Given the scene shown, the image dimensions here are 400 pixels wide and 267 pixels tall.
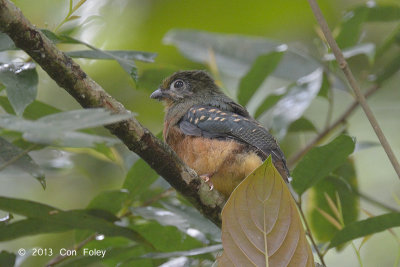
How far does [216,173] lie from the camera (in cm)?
352

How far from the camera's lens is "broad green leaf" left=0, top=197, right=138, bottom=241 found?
110 inches

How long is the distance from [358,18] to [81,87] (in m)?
2.54

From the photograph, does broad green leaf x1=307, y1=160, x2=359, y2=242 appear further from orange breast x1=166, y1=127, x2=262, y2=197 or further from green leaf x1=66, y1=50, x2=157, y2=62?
green leaf x1=66, y1=50, x2=157, y2=62

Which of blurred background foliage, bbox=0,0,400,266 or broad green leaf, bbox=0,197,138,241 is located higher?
blurred background foliage, bbox=0,0,400,266

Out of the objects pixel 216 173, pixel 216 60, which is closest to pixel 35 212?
pixel 216 173

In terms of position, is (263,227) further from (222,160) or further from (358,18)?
(358,18)

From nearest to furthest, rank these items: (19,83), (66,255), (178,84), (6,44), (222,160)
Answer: (19,83)
(6,44)
(66,255)
(222,160)
(178,84)

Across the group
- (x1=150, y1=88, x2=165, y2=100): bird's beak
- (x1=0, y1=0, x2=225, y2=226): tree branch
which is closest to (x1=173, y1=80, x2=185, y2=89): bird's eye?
(x1=150, y1=88, x2=165, y2=100): bird's beak

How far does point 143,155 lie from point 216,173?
3.61 ft

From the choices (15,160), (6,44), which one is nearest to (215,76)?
(6,44)

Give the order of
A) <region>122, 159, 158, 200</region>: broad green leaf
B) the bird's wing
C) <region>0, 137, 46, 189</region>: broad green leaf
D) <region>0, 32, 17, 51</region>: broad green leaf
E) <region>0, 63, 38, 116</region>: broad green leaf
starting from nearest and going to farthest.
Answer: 1. <region>0, 137, 46, 189</region>: broad green leaf
2. <region>0, 63, 38, 116</region>: broad green leaf
3. <region>0, 32, 17, 51</region>: broad green leaf
4. <region>122, 159, 158, 200</region>: broad green leaf
5. the bird's wing

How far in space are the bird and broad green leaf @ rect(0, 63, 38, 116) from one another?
50.4 inches

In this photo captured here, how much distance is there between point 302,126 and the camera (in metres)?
4.19

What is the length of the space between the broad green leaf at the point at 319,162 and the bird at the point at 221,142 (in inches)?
7.7
